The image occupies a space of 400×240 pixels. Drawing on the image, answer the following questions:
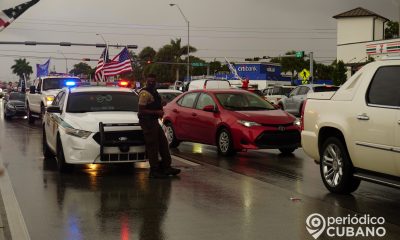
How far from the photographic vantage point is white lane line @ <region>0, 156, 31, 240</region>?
572 cm

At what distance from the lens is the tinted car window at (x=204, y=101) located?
42.6 ft

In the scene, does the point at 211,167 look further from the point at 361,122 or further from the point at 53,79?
the point at 53,79

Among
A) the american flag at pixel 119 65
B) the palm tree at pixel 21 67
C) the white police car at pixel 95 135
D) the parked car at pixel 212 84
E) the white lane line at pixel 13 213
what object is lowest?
the white lane line at pixel 13 213

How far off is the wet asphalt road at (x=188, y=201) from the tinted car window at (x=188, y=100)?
279cm

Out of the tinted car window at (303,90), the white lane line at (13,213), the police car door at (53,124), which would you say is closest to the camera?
the white lane line at (13,213)

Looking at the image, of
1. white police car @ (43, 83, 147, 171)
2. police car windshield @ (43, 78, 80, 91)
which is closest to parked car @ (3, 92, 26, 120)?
police car windshield @ (43, 78, 80, 91)

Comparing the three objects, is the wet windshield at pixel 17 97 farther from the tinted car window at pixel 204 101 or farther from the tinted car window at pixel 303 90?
the tinted car window at pixel 204 101

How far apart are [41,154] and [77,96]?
253 centimetres

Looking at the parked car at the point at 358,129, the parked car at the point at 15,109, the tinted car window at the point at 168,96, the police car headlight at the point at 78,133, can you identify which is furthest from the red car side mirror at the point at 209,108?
the parked car at the point at 15,109

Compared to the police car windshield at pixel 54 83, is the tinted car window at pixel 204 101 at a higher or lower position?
lower

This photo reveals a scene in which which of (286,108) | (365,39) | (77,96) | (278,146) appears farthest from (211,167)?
(365,39)

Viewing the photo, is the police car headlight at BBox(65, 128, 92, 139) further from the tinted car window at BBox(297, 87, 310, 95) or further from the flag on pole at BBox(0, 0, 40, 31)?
the tinted car window at BBox(297, 87, 310, 95)

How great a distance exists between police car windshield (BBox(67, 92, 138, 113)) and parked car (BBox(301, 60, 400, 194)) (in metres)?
3.78

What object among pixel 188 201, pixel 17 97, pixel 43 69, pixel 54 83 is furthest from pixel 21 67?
pixel 188 201
